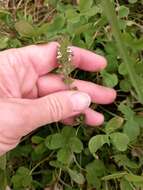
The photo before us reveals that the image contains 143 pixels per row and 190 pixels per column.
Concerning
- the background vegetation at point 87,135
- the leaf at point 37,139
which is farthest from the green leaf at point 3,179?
the leaf at point 37,139

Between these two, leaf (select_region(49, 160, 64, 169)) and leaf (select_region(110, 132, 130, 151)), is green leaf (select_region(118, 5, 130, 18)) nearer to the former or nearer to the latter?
leaf (select_region(110, 132, 130, 151))

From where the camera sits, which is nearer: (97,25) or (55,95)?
(55,95)

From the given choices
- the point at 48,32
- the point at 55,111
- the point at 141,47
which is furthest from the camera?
the point at 48,32

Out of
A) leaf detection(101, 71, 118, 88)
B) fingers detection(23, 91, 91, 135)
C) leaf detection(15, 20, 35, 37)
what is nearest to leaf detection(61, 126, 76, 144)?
fingers detection(23, 91, 91, 135)

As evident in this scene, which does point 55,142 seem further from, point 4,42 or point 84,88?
point 4,42

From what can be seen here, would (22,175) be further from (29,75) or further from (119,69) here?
(119,69)

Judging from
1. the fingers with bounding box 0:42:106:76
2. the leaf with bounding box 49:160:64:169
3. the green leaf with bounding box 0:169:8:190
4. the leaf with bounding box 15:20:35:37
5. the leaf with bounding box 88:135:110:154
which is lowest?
the green leaf with bounding box 0:169:8:190

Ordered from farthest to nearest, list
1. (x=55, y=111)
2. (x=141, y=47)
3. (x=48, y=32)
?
(x=48, y=32) → (x=141, y=47) → (x=55, y=111)

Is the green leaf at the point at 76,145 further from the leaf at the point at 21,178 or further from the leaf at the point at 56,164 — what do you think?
the leaf at the point at 21,178

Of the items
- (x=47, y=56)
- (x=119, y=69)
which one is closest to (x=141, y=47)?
(x=119, y=69)
